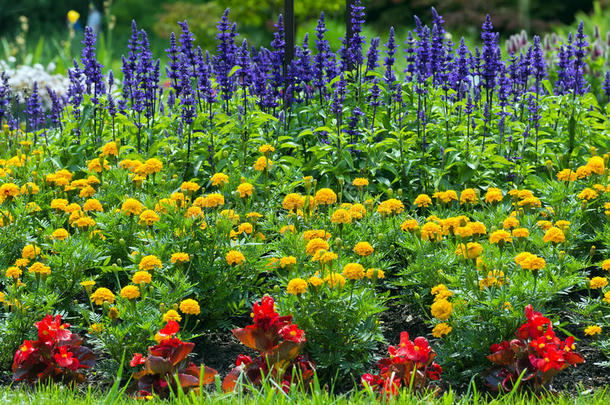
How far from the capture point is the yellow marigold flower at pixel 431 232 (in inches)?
137

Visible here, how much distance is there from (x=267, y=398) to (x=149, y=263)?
0.94m

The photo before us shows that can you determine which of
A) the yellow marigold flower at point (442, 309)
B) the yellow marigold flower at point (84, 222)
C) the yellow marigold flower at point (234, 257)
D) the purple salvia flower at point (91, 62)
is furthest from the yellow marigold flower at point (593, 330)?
the purple salvia flower at point (91, 62)

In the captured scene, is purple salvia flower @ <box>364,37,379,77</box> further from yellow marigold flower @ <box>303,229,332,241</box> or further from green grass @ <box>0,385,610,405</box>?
green grass @ <box>0,385,610,405</box>

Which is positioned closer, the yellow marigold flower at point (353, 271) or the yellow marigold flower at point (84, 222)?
Answer: the yellow marigold flower at point (353, 271)

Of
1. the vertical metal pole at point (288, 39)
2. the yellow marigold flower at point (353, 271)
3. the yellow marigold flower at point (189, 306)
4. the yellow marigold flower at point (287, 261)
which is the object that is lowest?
the yellow marigold flower at point (189, 306)

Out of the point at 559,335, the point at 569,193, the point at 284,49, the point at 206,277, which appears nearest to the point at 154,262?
the point at 206,277

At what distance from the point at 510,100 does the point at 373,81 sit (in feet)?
4.18

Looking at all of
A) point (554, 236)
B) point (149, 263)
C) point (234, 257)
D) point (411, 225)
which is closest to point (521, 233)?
point (554, 236)

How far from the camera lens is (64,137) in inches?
212

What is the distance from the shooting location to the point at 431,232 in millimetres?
3533

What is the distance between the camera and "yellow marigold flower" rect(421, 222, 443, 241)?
11.4ft

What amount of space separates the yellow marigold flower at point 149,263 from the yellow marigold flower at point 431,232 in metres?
1.28

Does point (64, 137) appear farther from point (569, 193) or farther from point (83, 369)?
point (569, 193)

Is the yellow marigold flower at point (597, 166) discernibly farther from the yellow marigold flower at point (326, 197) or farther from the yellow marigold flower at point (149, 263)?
the yellow marigold flower at point (149, 263)
